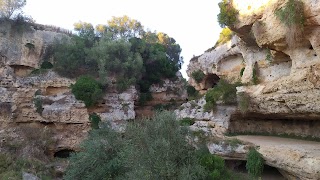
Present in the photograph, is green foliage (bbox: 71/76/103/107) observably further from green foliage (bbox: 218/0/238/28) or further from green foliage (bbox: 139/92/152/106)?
green foliage (bbox: 218/0/238/28)

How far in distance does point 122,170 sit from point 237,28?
982 cm

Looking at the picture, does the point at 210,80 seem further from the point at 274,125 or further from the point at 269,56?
the point at 269,56

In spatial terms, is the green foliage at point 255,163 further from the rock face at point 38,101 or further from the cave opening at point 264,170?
the rock face at point 38,101

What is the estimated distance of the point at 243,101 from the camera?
1526cm

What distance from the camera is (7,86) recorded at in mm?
20391

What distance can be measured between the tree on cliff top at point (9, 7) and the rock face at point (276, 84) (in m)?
15.6

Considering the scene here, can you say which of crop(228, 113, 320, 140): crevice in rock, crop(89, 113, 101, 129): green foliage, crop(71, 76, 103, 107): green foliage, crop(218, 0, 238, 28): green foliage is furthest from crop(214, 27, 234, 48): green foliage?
crop(89, 113, 101, 129): green foliage

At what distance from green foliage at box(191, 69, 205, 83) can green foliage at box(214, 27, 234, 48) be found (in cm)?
348

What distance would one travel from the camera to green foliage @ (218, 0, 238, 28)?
15.4 metres

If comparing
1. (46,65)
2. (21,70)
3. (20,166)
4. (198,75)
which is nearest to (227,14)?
(198,75)

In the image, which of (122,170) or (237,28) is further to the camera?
(237,28)

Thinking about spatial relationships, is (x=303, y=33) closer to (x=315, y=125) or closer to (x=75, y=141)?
(x=315, y=125)

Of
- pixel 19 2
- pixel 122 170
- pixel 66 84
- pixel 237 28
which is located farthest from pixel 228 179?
pixel 19 2

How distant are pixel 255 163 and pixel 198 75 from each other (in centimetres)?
1601
